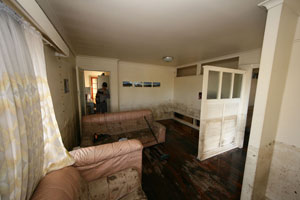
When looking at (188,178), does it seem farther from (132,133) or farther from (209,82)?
(209,82)

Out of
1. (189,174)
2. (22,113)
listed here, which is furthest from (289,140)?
(22,113)

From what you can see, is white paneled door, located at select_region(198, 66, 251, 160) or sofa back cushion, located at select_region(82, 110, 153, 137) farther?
sofa back cushion, located at select_region(82, 110, 153, 137)

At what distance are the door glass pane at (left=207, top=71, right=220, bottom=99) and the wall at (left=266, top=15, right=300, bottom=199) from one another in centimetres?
89

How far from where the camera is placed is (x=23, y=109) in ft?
2.13

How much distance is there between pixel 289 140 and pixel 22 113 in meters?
2.51

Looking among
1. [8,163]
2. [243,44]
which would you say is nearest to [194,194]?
[8,163]

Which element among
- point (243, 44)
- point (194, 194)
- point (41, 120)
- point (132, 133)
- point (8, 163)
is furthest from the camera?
point (132, 133)

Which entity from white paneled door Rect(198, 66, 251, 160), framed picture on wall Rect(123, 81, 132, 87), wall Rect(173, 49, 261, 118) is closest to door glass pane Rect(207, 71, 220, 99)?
white paneled door Rect(198, 66, 251, 160)

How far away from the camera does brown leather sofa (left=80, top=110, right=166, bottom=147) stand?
2.32m

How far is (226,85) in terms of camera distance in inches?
87.0

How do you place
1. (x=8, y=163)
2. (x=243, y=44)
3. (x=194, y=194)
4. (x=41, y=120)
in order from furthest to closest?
(x=243, y=44)
(x=194, y=194)
(x=41, y=120)
(x=8, y=163)

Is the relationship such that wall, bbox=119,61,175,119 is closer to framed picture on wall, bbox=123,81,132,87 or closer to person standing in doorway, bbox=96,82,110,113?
framed picture on wall, bbox=123,81,132,87

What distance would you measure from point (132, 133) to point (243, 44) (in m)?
3.06

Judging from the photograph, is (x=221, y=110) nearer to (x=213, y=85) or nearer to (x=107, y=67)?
(x=213, y=85)
